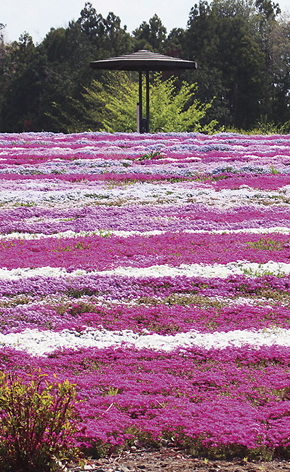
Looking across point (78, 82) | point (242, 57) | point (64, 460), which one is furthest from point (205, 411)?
point (242, 57)

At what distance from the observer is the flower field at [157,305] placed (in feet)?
13.5

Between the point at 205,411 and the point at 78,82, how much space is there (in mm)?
40477

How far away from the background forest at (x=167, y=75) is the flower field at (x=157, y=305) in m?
27.4

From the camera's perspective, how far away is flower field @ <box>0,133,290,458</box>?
4.11 meters

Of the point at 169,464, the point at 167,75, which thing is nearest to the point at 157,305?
the point at 169,464

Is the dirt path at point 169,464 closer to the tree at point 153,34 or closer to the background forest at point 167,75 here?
the background forest at point 167,75

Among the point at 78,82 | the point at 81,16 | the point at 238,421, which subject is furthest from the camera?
the point at 81,16

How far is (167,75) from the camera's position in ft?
146

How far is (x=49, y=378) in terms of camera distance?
15.1 ft

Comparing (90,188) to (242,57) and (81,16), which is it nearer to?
(242,57)

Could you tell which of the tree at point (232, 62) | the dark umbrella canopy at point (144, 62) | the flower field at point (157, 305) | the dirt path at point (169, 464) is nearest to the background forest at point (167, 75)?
the tree at point (232, 62)

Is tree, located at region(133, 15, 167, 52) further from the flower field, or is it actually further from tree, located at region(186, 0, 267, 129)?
the flower field

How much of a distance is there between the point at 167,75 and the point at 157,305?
40.3m

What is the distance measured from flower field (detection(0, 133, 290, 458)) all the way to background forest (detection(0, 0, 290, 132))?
27.4m
